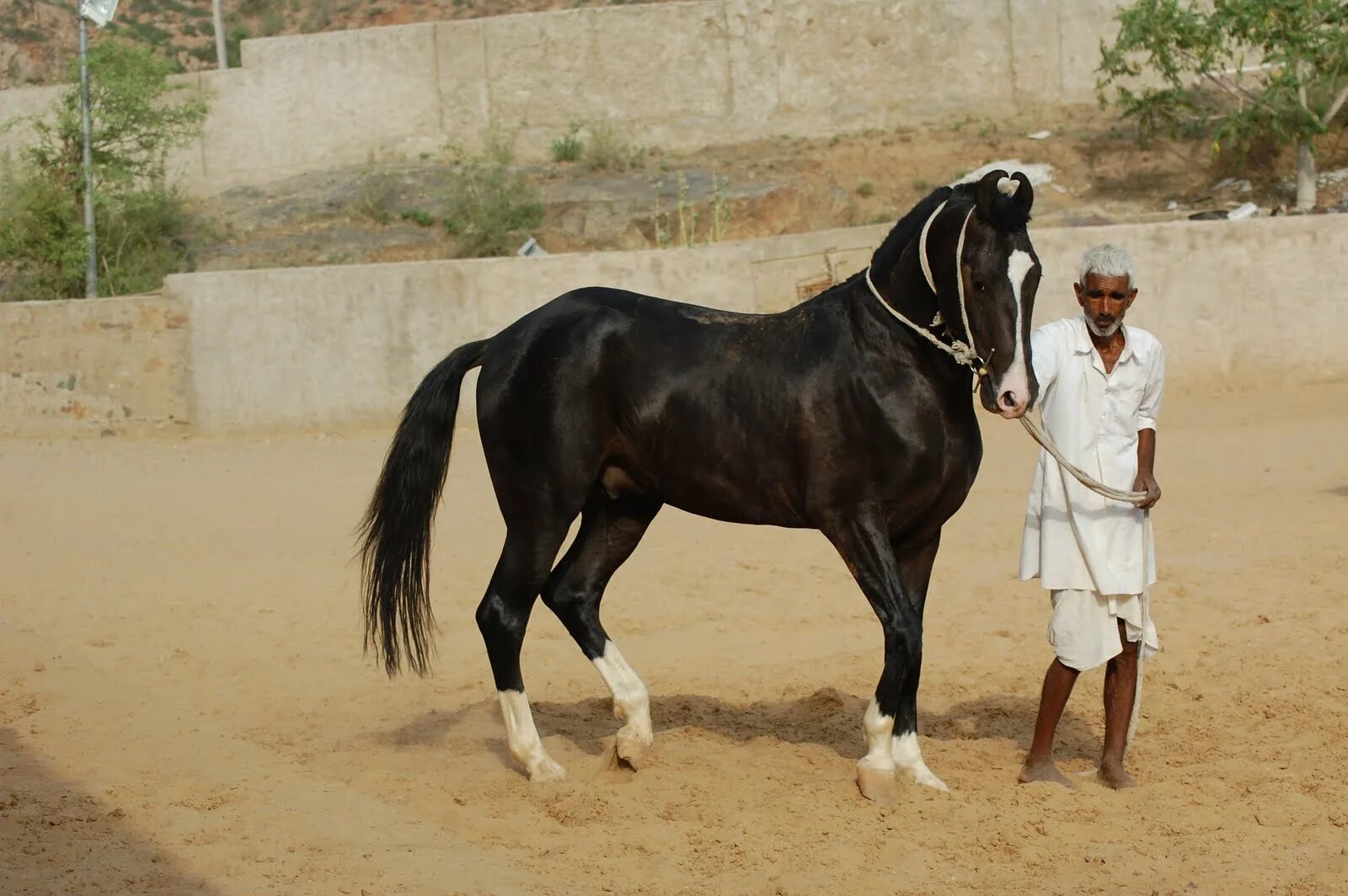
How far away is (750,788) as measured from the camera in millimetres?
5270

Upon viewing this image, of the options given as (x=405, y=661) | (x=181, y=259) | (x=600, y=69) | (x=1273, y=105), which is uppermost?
(x=600, y=69)

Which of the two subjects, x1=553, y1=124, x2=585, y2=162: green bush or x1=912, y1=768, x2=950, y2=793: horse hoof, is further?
x1=553, y1=124, x2=585, y2=162: green bush

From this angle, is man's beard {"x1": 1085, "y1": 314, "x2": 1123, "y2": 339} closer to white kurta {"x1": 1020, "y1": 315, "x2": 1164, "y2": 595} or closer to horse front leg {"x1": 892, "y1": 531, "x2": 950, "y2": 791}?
white kurta {"x1": 1020, "y1": 315, "x2": 1164, "y2": 595}

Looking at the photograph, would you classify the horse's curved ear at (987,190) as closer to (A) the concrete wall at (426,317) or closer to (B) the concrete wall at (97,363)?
(A) the concrete wall at (426,317)

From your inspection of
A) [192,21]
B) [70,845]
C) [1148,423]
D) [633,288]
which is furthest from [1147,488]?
[192,21]

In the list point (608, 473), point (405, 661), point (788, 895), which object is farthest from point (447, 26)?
point (788, 895)

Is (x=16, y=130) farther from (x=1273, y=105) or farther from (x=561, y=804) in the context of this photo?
(x=561, y=804)

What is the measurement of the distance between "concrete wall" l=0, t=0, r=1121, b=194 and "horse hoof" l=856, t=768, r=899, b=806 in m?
20.5

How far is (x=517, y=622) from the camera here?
18.2 ft

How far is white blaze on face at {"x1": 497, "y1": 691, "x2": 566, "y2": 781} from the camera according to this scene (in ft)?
17.9

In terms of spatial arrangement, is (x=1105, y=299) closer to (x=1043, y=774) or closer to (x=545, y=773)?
(x=1043, y=774)

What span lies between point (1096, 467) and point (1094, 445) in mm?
73

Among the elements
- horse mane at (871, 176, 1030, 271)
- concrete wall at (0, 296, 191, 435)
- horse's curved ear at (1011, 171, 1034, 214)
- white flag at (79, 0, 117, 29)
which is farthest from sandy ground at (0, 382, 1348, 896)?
white flag at (79, 0, 117, 29)

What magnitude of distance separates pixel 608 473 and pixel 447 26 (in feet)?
69.0
